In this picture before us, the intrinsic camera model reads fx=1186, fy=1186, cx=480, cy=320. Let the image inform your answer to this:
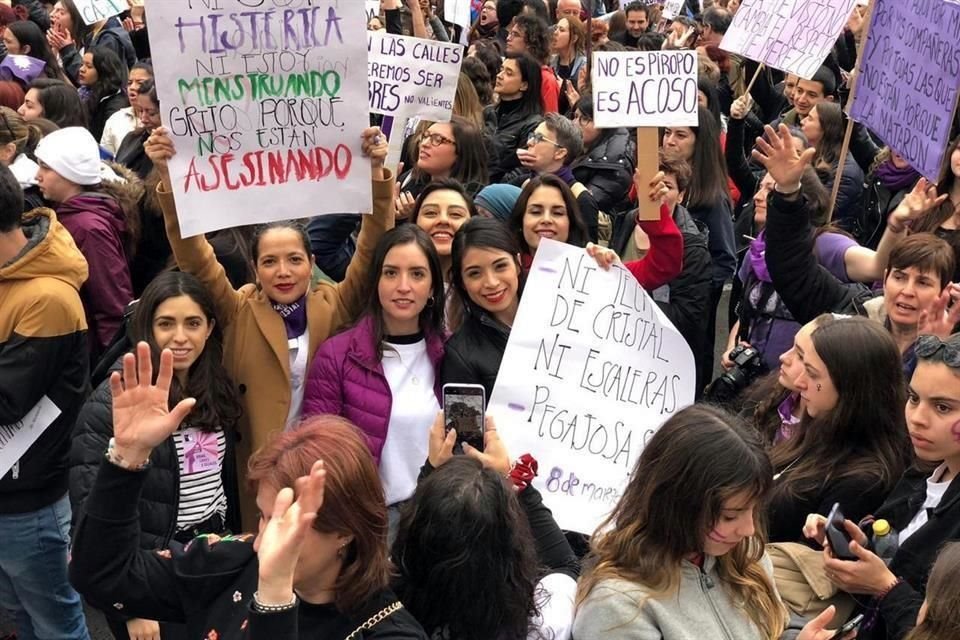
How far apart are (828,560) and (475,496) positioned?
38.9 inches

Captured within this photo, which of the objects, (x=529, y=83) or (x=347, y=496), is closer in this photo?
(x=347, y=496)

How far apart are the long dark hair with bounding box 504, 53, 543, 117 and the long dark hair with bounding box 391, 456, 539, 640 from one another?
606cm

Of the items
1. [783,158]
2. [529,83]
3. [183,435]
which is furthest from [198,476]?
[529,83]

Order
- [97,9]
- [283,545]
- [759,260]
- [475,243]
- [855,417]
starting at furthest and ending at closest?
[97,9], [759,260], [475,243], [855,417], [283,545]

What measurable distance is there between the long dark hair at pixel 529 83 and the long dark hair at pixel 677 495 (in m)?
5.87

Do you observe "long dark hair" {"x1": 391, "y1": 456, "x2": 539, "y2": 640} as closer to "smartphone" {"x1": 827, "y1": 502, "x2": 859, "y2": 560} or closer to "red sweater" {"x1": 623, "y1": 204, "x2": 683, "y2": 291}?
"smartphone" {"x1": 827, "y1": 502, "x2": 859, "y2": 560}

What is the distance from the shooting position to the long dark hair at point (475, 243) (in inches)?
169

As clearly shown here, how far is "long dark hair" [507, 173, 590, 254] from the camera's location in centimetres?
499

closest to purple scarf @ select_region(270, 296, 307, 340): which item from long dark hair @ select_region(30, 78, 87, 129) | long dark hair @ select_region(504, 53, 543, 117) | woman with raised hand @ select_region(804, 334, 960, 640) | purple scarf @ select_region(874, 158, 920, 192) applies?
woman with raised hand @ select_region(804, 334, 960, 640)

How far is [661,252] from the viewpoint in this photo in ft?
15.9

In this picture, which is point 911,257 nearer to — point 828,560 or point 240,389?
point 828,560

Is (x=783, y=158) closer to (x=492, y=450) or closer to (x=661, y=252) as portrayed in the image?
(x=661, y=252)

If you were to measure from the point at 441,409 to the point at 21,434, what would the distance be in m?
1.43

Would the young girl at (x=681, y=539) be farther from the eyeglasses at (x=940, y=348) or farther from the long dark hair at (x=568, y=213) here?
the long dark hair at (x=568, y=213)
